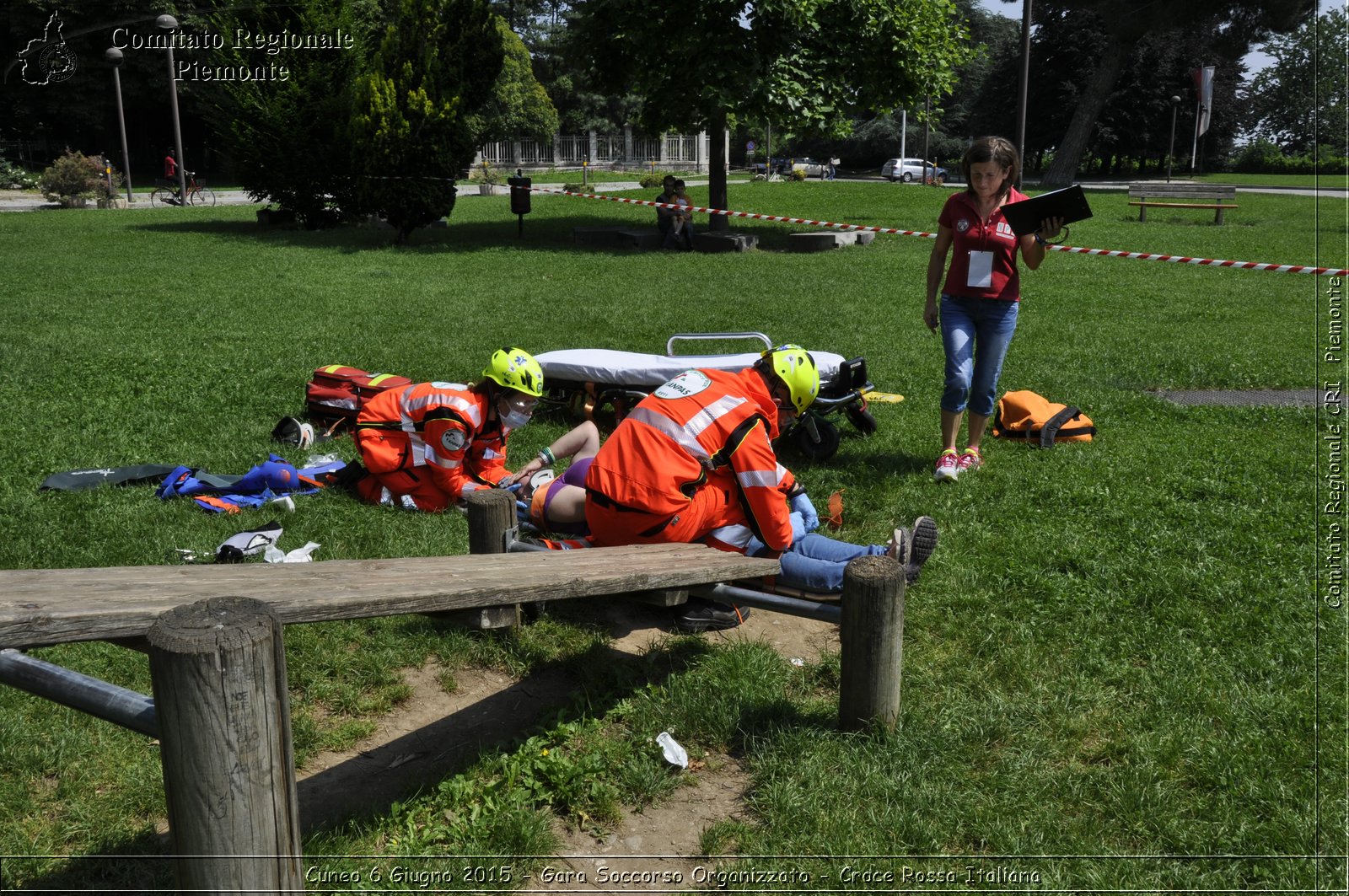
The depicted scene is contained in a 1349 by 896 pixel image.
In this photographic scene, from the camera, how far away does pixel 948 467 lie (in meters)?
6.26

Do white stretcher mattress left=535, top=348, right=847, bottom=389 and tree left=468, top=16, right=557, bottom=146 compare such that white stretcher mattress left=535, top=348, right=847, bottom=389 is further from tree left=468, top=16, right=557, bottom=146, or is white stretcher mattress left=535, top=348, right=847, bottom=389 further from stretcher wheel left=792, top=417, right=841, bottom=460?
tree left=468, top=16, right=557, bottom=146

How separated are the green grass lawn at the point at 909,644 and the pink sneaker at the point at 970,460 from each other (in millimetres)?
107

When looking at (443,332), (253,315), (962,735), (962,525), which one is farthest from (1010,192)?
(253,315)

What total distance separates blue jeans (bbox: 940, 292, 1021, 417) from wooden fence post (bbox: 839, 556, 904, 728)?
312cm

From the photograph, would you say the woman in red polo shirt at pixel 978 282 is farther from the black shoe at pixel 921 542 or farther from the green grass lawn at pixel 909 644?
the black shoe at pixel 921 542

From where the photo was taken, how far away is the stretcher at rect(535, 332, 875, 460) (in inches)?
269

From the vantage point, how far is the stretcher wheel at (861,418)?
283 inches

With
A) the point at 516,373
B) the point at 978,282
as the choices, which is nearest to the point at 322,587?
the point at 516,373

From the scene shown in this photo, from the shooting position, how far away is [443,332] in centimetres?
1060

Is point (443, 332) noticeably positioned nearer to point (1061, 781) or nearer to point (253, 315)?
point (253, 315)

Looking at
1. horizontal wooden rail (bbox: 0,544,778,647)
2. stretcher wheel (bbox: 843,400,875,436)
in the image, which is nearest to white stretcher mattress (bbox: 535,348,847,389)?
stretcher wheel (bbox: 843,400,875,436)

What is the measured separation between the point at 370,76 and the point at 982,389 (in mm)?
14764

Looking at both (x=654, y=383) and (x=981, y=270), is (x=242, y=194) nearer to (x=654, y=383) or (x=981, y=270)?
(x=654, y=383)

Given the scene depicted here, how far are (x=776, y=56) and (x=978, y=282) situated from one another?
43.2 feet
